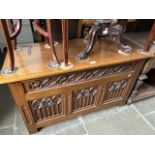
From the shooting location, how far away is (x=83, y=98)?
3.99 ft

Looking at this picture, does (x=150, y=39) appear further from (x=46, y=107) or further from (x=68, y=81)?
(x=46, y=107)

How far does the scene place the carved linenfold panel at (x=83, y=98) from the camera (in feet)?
3.75

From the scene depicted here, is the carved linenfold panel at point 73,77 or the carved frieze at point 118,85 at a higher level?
the carved linenfold panel at point 73,77

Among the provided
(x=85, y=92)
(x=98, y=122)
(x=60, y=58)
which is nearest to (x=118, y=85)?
(x=85, y=92)

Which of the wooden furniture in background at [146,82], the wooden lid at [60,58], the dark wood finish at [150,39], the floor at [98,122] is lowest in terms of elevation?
the floor at [98,122]

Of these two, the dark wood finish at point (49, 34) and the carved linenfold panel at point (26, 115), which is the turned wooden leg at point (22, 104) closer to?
the carved linenfold panel at point (26, 115)

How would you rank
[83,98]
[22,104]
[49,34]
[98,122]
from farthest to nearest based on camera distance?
[98,122], [83,98], [22,104], [49,34]

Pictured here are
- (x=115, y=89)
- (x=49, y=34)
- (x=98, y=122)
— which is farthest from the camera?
(x=98, y=122)

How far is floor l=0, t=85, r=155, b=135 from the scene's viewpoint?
1.33 meters

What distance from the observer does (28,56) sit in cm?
97

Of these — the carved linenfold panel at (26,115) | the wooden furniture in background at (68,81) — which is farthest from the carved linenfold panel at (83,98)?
the carved linenfold panel at (26,115)

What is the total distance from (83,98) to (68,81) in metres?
0.29
